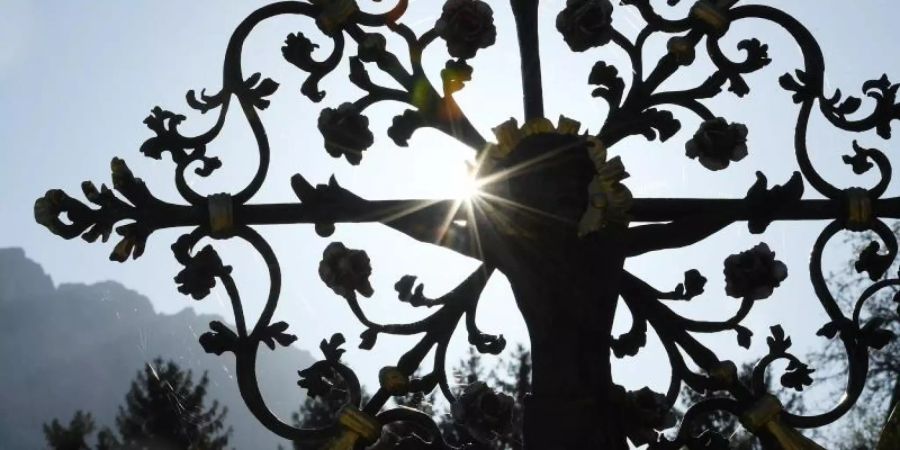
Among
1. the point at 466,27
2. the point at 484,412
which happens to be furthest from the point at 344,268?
the point at 466,27

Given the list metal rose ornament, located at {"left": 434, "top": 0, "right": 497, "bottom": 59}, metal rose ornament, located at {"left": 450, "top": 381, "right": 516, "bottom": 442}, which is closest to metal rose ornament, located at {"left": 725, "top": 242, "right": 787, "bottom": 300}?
metal rose ornament, located at {"left": 450, "top": 381, "right": 516, "bottom": 442}

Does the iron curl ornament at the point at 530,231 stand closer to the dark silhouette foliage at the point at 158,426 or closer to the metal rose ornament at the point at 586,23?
the metal rose ornament at the point at 586,23

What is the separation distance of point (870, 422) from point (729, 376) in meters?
18.5

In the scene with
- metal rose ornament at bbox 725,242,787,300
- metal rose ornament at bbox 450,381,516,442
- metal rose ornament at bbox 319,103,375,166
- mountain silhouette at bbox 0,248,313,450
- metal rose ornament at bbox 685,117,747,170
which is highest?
mountain silhouette at bbox 0,248,313,450

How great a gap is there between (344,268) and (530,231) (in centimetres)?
76

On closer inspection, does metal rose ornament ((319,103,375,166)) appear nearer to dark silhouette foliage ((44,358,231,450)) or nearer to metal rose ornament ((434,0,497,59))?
metal rose ornament ((434,0,497,59))

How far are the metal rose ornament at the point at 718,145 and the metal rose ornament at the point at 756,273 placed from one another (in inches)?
15.3

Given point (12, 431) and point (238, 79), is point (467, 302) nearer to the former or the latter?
point (238, 79)

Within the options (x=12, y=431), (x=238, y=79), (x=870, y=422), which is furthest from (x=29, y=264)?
(x=238, y=79)

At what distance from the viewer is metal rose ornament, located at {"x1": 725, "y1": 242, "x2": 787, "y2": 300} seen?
495 centimetres

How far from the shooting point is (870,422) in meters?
22.0

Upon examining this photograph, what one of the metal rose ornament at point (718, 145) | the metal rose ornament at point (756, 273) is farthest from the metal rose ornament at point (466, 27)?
the metal rose ornament at point (756, 273)

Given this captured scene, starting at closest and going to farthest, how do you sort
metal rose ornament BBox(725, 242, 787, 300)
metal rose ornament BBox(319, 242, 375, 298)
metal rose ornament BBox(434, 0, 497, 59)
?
metal rose ornament BBox(319, 242, 375, 298) → metal rose ornament BBox(725, 242, 787, 300) → metal rose ornament BBox(434, 0, 497, 59)

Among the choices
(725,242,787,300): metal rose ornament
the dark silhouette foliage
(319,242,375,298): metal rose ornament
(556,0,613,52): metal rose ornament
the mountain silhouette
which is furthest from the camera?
the mountain silhouette
